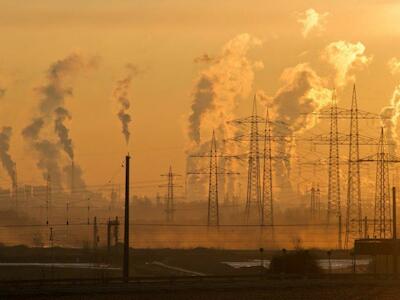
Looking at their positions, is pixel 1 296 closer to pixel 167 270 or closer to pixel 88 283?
pixel 88 283

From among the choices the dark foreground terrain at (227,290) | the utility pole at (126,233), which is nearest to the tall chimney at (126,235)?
the utility pole at (126,233)

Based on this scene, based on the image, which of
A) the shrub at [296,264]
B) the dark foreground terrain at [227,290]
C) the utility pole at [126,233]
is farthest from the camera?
the shrub at [296,264]

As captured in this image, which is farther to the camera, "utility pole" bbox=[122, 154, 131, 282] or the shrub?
the shrub

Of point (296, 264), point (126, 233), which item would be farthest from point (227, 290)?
point (296, 264)

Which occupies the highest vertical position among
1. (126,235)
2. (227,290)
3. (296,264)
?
(126,235)

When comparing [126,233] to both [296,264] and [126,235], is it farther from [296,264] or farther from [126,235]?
[296,264]

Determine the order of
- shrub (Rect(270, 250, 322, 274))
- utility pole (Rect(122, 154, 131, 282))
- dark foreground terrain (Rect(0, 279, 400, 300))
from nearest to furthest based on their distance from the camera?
dark foreground terrain (Rect(0, 279, 400, 300)) → utility pole (Rect(122, 154, 131, 282)) → shrub (Rect(270, 250, 322, 274))

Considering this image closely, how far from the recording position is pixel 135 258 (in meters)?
142

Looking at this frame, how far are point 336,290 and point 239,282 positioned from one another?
941cm

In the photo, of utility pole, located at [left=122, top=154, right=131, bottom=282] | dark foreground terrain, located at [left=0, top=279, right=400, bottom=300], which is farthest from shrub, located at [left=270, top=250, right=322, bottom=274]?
A: utility pole, located at [left=122, top=154, right=131, bottom=282]

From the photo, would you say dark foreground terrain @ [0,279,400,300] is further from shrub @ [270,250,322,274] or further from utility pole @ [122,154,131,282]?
shrub @ [270,250,322,274]

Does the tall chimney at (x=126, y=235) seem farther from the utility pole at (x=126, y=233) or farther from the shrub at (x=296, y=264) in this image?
the shrub at (x=296, y=264)

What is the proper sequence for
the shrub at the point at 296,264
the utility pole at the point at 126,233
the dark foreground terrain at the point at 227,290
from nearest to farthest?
the dark foreground terrain at the point at 227,290, the utility pole at the point at 126,233, the shrub at the point at 296,264

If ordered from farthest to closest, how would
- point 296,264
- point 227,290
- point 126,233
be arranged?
point 296,264 → point 126,233 → point 227,290
